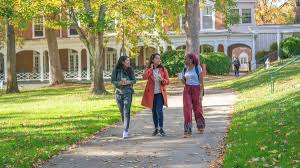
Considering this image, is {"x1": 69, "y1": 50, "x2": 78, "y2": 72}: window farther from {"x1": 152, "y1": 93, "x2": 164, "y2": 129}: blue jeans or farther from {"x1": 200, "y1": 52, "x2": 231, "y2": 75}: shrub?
{"x1": 152, "y1": 93, "x2": 164, "y2": 129}: blue jeans

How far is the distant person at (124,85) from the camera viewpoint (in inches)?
445

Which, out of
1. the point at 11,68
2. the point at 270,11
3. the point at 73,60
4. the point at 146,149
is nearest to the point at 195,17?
the point at 11,68

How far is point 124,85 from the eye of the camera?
1130cm

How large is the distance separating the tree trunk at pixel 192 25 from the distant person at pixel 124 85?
698 inches

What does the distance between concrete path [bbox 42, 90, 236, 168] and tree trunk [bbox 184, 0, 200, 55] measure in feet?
51.0

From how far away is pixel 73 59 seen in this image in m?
50.5

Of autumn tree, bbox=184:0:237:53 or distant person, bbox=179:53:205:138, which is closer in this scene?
distant person, bbox=179:53:205:138

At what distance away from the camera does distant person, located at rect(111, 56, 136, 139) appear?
37.1ft

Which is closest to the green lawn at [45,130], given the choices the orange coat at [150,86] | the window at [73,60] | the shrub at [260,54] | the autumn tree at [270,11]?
the orange coat at [150,86]

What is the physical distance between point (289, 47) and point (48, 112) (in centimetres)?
2400

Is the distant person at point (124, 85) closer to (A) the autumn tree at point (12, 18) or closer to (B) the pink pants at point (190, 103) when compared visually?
(B) the pink pants at point (190, 103)

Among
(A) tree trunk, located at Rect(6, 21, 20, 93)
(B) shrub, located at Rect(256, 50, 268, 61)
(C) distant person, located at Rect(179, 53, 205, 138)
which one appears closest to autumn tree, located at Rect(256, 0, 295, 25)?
(B) shrub, located at Rect(256, 50, 268, 61)

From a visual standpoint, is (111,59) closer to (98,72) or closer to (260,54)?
(260,54)

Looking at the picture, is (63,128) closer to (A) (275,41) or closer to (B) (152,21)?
(B) (152,21)
